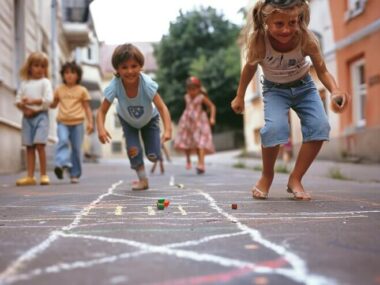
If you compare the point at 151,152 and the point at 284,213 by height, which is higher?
the point at 151,152

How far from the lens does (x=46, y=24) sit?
13.4 metres

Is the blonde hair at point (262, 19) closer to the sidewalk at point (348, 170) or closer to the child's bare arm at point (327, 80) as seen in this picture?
the child's bare arm at point (327, 80)

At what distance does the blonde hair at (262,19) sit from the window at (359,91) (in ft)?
30.1

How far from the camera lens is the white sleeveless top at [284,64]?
386 centimetres

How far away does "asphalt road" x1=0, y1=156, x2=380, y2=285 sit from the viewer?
5.43 ft

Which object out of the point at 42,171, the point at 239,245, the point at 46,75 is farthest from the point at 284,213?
the point at 46,75

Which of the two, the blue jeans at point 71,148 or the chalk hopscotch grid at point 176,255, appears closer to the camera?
the chalk hopscotch grid at point 176,255

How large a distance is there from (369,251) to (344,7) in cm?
1205

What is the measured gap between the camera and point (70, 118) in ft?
21.8

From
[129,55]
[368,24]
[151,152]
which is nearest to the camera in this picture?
[129,55]

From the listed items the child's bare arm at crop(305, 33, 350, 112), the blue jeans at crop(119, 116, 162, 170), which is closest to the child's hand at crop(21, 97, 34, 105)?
the blue jeans at crop(119, 116, 162, 170)

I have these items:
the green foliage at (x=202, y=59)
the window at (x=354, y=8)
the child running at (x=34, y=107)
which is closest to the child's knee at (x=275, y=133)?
the child running at (x=34, y=107)

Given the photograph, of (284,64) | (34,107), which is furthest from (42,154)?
(284,64)

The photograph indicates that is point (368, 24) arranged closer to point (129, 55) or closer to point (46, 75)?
point (46, 75)
